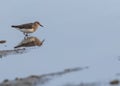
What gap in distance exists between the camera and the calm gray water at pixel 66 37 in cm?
1455

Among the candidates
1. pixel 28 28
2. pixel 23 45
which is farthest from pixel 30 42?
pixel 28 28

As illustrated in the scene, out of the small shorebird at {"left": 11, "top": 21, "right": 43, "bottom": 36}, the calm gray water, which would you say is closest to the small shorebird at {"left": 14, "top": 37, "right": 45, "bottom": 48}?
the calm gray water

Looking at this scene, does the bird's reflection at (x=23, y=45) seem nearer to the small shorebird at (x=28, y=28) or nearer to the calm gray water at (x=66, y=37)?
the calm gray water at (x=66, y=37)

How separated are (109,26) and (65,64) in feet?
19.6

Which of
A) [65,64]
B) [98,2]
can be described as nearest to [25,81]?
[65,64]

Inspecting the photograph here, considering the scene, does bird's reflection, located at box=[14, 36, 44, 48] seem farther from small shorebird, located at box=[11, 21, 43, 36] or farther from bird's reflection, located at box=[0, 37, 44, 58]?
small shorebird, located at box=[11, 21, 43, 36]

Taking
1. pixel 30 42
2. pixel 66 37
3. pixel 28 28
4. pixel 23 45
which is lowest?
pixel 23 45

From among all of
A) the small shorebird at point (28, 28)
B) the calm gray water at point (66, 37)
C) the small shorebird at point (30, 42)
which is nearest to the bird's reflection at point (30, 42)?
the small shorebird at point (30, 42)

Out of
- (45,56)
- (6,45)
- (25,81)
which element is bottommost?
(25,81)

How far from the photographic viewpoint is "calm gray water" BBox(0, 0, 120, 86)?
1455 cm

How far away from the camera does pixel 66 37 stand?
19.2 metres

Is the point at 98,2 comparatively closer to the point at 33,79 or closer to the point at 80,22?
the point at 80,22

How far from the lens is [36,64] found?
1552 centimetres

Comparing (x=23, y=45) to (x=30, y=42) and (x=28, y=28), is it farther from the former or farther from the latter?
(x=28, y=28)
